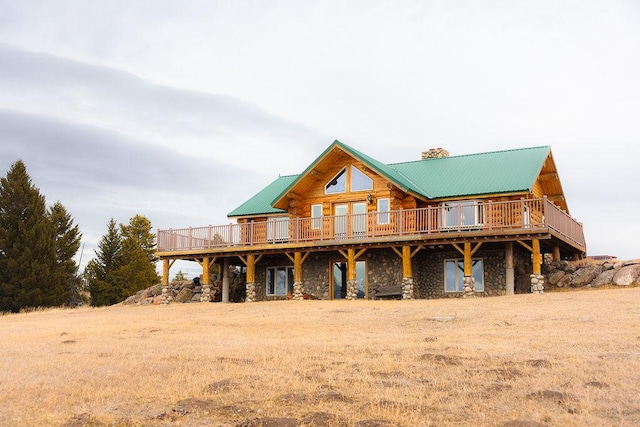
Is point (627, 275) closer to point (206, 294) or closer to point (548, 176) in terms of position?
point (548, 176)

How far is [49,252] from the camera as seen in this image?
5106cm

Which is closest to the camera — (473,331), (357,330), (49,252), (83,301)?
(473,331)

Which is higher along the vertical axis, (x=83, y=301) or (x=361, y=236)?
(x=361, y=236)

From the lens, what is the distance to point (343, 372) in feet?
43.3

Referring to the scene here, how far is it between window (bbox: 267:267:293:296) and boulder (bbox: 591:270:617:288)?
15337 mm

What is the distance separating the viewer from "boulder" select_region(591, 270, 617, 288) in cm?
2991

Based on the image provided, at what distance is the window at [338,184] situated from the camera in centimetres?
3500

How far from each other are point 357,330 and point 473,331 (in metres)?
3.45

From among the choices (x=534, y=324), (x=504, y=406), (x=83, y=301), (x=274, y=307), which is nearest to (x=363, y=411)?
(x=504, y=406)

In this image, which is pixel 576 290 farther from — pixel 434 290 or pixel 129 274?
pixel 129 274

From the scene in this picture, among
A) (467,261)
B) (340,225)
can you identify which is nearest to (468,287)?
(467,261)

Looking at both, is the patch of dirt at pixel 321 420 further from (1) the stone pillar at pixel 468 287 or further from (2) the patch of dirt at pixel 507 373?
(1) the stone pillar at pixel 468 287

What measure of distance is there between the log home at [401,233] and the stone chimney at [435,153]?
1.10m

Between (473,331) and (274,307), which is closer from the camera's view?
(473,331)
